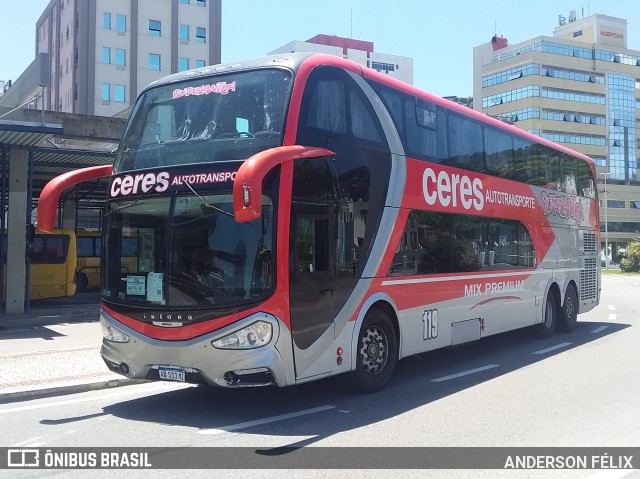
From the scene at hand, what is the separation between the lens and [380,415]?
302 inches

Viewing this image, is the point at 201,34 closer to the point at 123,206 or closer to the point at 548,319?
the point at 548,319

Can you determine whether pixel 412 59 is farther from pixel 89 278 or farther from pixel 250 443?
pixel 250 443

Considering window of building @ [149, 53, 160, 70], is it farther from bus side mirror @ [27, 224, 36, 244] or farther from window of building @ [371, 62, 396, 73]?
window of building @ [371, 62, 396, 73]

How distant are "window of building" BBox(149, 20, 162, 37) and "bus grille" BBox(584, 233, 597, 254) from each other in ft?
155

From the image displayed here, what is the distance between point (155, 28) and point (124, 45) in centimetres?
322

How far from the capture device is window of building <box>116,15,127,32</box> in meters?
54.8

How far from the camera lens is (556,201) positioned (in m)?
15.5

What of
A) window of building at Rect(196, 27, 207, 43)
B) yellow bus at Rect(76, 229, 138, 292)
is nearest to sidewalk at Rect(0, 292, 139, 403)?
yellow bus at Rect(76, 229, 138, 292)

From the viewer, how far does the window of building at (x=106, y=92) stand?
54.4m

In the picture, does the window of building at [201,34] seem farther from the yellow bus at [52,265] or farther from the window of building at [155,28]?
the yellow bus at [52,265]

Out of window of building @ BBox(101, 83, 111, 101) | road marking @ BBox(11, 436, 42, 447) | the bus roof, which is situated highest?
window of building @ BBox(101, 83, 111, 101)

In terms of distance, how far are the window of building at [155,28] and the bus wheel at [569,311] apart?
48.5 meters

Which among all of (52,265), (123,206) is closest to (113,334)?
(123,206)

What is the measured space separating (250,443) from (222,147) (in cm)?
327
